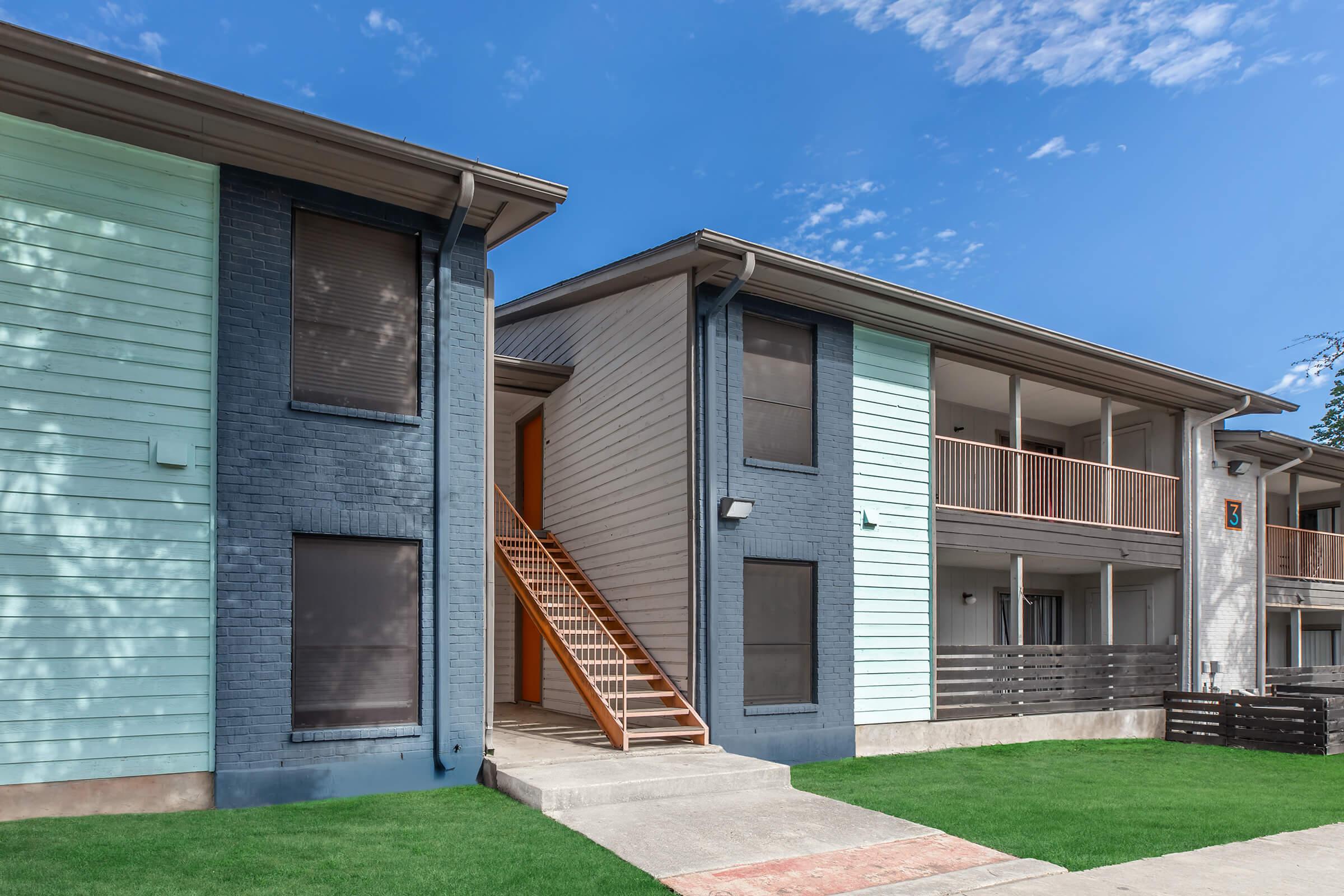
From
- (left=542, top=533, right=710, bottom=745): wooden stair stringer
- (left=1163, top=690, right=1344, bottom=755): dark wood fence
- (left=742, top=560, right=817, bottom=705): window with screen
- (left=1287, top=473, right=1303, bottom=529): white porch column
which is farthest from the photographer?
(left=1287, top=473, right=1303, bottom=529): white porch column

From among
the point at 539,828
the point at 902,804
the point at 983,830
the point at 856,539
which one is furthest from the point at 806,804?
the point at 856,539

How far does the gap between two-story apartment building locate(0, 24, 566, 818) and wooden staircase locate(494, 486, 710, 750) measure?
1.76 meters

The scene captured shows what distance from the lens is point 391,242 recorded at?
987 centimetres

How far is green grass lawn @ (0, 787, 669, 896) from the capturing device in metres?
6.10

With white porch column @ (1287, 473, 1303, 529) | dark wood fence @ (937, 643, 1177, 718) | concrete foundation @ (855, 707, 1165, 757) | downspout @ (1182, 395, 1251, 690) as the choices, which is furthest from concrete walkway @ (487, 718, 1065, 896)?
white porch column @ (1287, 473, 1303, 529)

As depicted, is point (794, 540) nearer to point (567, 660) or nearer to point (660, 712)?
point (660, 712)

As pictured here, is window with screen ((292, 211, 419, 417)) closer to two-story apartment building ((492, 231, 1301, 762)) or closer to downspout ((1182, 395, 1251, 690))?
two-story apartment building ((492, 231, 1301, 762))

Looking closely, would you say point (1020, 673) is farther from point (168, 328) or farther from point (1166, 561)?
point (168, 328)

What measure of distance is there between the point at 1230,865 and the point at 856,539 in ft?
20.3

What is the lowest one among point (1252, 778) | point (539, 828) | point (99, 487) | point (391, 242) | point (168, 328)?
point (1252, 778)

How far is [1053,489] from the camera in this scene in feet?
53.6

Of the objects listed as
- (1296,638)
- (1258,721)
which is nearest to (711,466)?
(1258,721)

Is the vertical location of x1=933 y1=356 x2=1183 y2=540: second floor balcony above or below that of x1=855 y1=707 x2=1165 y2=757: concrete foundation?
above

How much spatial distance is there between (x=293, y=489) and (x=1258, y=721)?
46.9 ft
